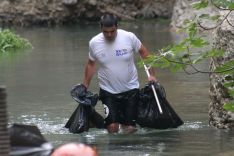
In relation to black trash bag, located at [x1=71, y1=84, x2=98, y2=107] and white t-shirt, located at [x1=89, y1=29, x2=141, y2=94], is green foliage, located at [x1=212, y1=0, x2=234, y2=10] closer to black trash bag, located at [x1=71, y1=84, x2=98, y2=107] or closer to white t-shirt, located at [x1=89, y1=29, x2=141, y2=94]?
white t-shirt, located at [x1=89, y1=29, x2=141, y2=94]

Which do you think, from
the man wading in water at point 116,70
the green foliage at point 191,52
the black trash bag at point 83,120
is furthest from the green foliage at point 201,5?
the black trash bag at point 83,120

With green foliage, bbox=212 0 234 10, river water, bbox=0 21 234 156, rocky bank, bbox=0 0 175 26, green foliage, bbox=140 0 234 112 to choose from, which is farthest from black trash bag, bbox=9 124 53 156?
rocky bank, bbox=0 0 175 26

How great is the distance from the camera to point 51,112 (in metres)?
12.2

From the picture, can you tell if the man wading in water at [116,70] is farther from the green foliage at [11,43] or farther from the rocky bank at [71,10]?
the rocky bank at [71,10]

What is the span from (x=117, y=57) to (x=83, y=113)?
95 centimetres

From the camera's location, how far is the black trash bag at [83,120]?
1029 cm

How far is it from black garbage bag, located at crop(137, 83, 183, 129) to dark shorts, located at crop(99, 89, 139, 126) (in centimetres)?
11

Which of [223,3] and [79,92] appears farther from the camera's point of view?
[79,92]

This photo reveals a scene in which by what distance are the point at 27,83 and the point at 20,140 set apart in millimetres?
11976

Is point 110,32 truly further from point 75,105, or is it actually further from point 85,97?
point 75,105

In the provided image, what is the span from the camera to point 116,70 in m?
10.0

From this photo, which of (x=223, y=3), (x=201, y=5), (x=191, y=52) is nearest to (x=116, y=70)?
(x=191, y=52)

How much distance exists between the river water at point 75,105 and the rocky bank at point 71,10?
16442 mm

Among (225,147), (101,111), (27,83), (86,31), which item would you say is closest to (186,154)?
(225,147)
